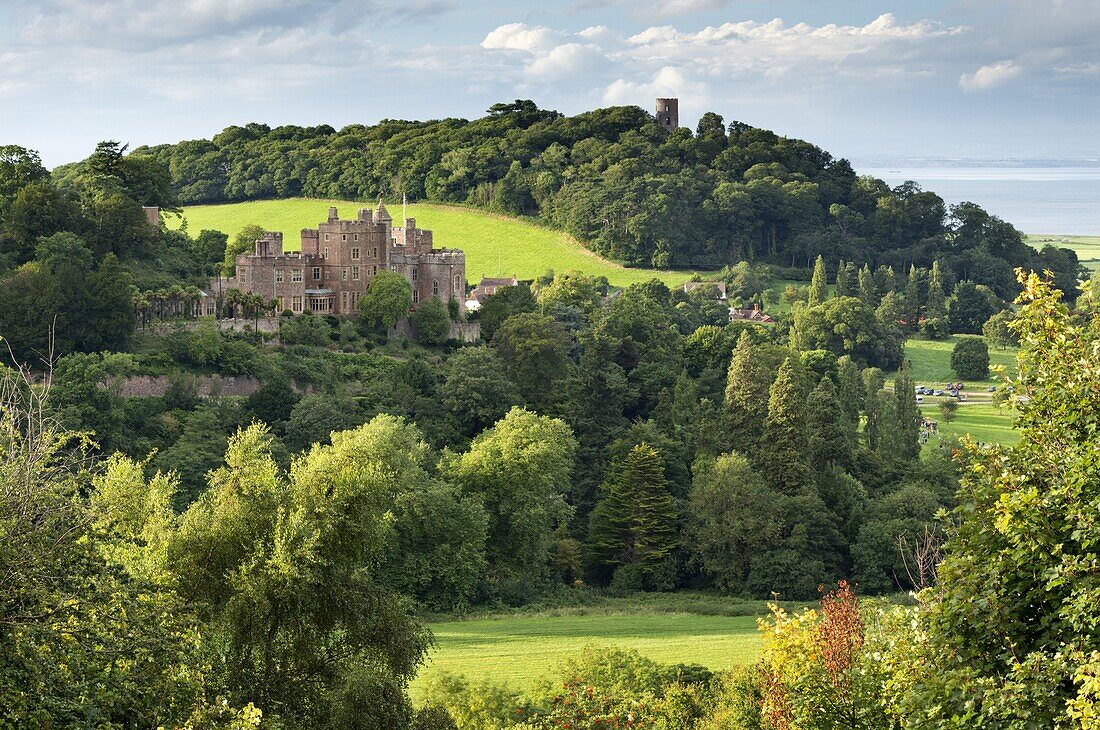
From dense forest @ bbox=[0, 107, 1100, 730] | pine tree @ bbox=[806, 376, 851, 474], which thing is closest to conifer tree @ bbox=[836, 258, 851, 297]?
dense forest @ bbox=[0, 107, 1100, 730]

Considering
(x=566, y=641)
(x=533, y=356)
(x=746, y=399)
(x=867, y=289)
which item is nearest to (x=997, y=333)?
(x=867, y=289)

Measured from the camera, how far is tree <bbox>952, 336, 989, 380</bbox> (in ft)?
311

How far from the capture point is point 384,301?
71.6 metres

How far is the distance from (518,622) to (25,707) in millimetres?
35538

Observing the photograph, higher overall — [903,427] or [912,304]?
[912,304]

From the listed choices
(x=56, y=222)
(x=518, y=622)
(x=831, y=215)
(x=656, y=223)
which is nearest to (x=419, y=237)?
(x=56, y=222)

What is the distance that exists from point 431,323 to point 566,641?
3077 centimetres

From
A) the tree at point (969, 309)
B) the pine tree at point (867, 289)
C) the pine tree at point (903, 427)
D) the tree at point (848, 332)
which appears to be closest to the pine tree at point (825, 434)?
the pine tree at point (903, 427)

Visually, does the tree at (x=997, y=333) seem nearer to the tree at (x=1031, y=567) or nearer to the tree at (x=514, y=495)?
the tree at (x=514, y=495)

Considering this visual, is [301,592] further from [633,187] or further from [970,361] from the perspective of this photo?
[633,187]

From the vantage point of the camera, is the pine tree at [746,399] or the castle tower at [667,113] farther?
the castle tower at [667,113]

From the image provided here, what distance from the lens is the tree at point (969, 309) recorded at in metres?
111

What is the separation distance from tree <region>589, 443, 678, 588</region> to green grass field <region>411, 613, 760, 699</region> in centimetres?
606

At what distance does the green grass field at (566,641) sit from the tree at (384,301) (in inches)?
1003
